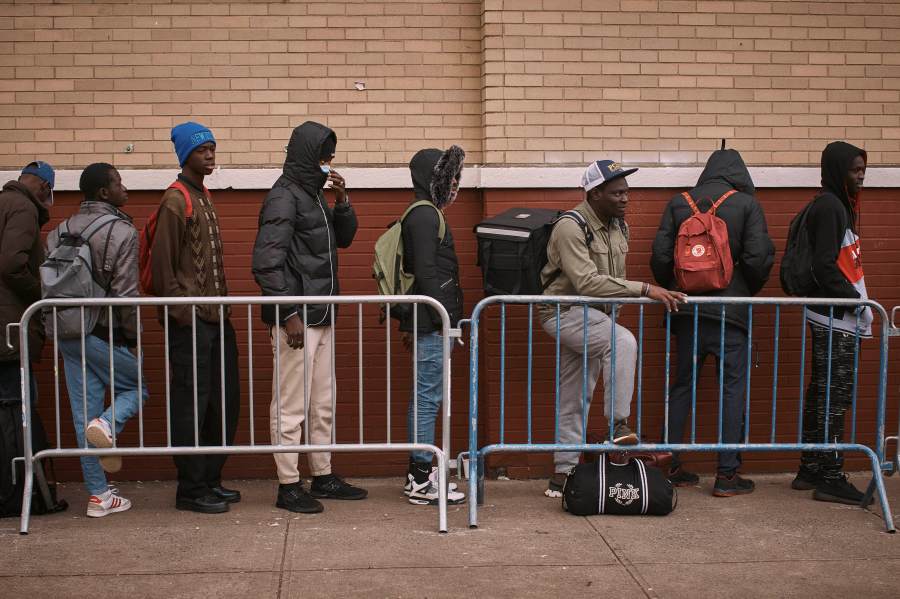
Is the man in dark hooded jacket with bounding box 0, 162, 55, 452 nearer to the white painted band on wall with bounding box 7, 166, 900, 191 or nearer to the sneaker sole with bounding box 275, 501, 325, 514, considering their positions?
the white painted band on wall with bounding box 7, 166, 900, 191

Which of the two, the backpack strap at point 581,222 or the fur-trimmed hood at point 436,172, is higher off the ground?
the fur-trimmed hood at point 436,172

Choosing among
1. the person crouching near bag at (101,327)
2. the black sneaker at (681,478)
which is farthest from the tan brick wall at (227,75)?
the black sneaker at (681,478)

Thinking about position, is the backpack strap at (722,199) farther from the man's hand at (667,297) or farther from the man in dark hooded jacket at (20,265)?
the man in dark hooded jacket at (20,265)

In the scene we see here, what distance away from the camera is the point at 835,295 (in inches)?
259

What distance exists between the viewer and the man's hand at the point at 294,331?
6.04 meters

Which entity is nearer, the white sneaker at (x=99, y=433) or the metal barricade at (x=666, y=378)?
the white sneaker at (x=99, y=433)

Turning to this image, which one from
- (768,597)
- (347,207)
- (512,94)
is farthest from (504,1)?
(768,597)

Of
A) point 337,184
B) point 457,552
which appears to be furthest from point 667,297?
point 337,184

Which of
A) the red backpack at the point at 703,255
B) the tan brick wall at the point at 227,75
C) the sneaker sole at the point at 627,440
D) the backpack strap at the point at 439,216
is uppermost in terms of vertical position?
the tan brick wall at the point at 227,75

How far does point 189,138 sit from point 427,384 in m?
1.95

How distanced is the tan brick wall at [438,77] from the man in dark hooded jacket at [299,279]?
3.33 ft

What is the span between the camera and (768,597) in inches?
194

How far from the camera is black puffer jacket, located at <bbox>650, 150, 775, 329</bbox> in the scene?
6648 millimetres

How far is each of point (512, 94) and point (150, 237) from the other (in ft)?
8.15
